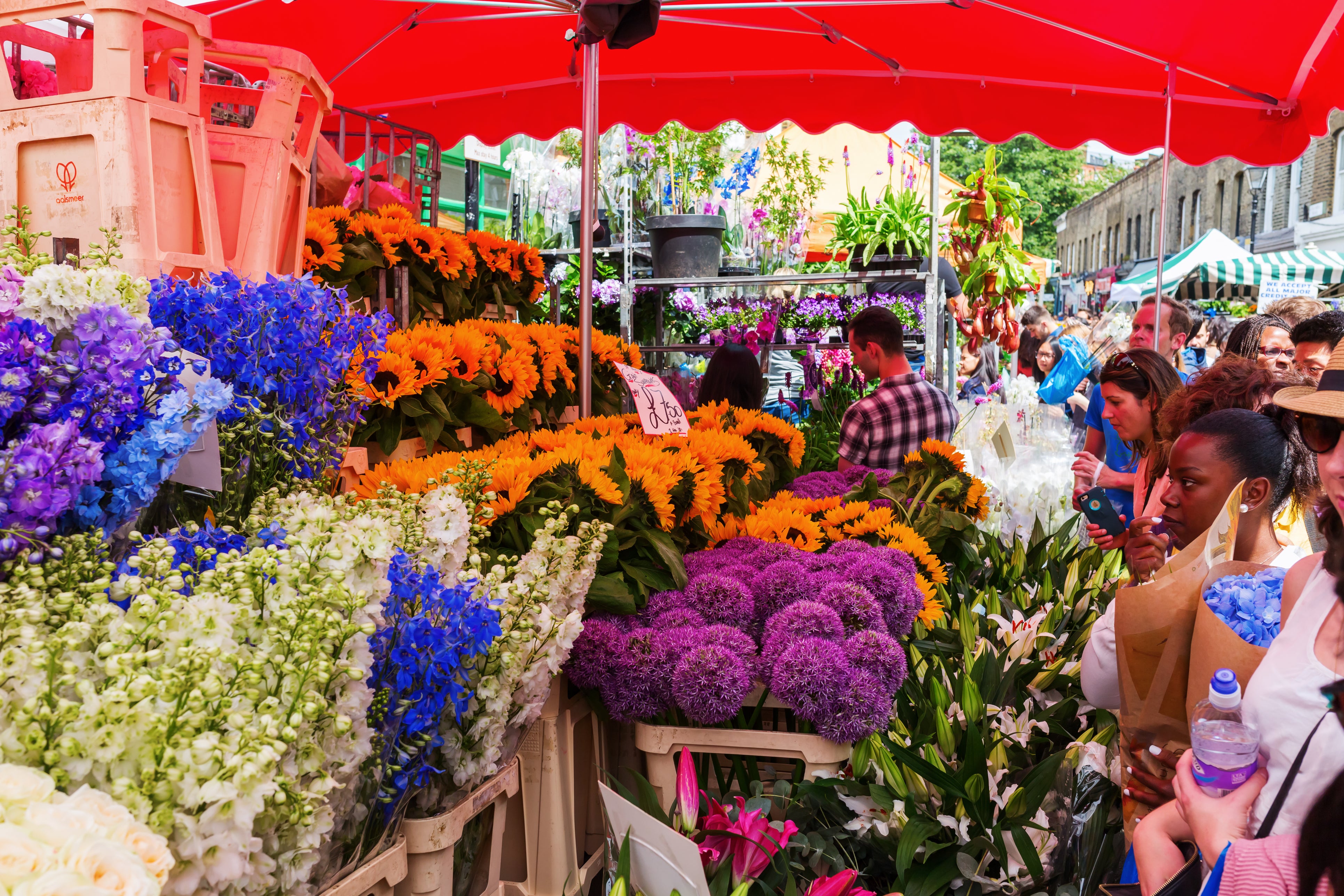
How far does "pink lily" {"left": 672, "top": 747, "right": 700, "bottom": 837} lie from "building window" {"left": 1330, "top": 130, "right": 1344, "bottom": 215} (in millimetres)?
23034

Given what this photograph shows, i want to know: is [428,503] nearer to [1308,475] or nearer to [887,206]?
[1308,475]

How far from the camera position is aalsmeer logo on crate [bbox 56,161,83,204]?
4.98 ft

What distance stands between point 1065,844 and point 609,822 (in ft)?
2.41

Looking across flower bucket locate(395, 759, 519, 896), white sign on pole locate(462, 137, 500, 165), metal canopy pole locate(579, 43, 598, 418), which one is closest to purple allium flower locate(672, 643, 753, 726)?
flower bucket locate(395, 759, 519, 896)

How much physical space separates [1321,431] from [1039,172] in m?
41.5

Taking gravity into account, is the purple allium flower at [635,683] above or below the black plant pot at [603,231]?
below

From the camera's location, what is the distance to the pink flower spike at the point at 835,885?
139cm

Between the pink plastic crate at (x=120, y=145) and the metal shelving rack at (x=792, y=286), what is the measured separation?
4.00 m

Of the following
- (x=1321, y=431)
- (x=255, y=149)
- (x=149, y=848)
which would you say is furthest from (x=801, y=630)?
(x=255, y=149)

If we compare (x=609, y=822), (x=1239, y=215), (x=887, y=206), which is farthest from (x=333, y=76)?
(x=1239, y=215)

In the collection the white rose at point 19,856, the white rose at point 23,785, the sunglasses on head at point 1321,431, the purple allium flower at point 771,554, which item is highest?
the sunglasses on head at point 1321,431

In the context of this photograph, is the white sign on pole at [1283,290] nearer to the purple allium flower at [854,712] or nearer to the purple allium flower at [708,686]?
the purple allium flower at [854,712]

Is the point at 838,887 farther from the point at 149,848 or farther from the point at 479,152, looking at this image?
the point at 479,152

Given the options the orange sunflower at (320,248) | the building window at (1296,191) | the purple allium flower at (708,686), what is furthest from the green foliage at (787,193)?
the building window at (1296,191)
